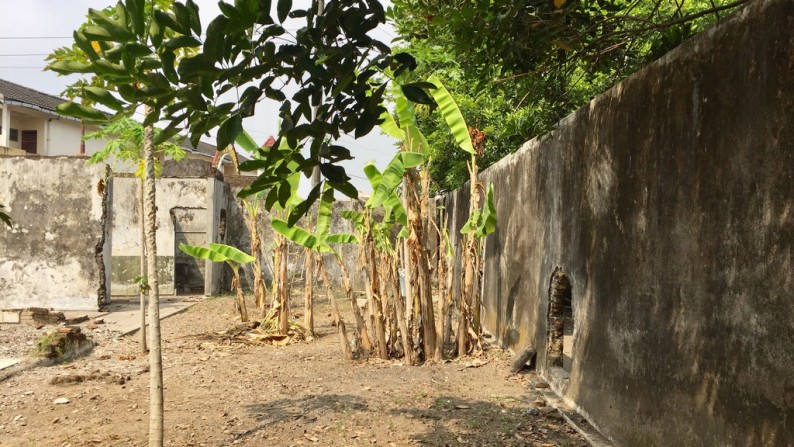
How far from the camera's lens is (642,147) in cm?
384

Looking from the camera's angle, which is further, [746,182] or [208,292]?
[208,292]

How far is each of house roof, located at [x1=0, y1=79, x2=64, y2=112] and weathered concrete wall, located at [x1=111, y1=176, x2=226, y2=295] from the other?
31.6ft

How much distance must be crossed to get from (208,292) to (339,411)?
10.1 metres

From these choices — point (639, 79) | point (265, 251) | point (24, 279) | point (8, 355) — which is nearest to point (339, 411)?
point (639, 79)

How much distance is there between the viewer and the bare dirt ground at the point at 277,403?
4355 mm

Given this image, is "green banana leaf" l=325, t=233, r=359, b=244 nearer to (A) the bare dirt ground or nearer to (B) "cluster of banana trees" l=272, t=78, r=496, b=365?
(B) "cluster of banana trees" l=272, t=78, r=496, b=365

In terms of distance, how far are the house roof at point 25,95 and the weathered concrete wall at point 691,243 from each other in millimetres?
21668

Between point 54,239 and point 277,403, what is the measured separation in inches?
287

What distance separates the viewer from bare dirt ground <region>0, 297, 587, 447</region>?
4.36 meters

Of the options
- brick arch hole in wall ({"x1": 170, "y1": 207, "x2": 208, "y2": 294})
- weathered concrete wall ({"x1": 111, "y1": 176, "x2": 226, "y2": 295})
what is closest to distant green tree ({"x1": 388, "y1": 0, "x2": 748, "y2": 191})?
weathered concrete wall ({"x1": 111, "y1": 176, "x2": 226, "y2": 295})

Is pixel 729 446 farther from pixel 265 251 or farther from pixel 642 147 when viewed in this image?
pixel 265 251

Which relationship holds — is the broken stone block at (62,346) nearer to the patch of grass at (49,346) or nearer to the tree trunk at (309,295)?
the patch of grass at (49,346)

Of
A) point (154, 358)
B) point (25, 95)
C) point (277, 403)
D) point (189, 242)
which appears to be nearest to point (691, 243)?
point (154, 358)

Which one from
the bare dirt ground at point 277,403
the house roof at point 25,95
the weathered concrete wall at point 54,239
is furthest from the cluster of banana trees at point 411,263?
the house roof at point 25,95
